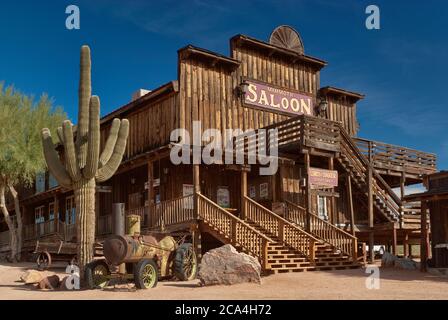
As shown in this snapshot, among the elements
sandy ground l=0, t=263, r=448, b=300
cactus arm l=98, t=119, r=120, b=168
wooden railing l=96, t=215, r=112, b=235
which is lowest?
sandy ground l=0, t=263, r=448, b=300

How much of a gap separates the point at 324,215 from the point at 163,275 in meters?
11.8

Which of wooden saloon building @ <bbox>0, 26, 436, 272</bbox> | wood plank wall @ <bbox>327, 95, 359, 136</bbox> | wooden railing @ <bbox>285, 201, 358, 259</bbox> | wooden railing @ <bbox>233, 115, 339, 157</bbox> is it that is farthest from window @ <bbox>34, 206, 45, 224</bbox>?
wooden railing @ <bbox>285, 201, 358, 259</bbox>

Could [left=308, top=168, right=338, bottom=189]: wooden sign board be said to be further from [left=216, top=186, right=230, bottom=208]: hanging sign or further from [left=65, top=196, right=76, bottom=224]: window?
[left=65, top=196, right=76, bottom=224]: window

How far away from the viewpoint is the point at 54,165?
53.4 ft

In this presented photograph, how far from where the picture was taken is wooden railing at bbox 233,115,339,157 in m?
21.9

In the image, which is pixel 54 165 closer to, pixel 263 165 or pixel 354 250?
pixel 263 165

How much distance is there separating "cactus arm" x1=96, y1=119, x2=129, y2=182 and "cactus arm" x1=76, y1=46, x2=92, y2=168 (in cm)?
73

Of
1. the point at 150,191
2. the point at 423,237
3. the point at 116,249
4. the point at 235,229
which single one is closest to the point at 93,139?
the point at 116,249

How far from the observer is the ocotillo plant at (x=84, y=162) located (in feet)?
51.6

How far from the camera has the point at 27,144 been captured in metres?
29.9

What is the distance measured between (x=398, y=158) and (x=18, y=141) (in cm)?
1877

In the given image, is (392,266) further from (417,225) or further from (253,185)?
(253,185)

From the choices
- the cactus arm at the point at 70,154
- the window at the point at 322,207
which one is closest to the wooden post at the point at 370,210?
the window at the point at 322,207

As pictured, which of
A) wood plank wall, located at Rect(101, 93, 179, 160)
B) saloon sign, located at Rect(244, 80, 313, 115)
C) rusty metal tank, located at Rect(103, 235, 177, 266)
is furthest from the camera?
saloon sign, located at Rect(244, 80, 313, 115)
